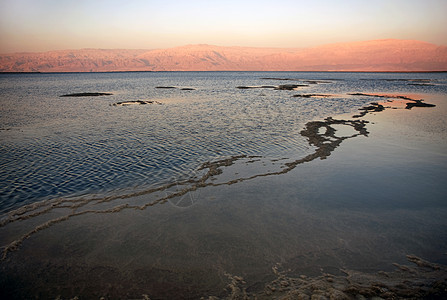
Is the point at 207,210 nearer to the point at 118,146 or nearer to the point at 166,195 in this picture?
the point at 166,195

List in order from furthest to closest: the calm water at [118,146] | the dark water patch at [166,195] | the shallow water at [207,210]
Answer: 1. the calm water at [118,146]
2. the dark water patch at [166,195]
3. the shallow water at [207,210]

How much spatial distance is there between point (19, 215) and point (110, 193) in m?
3.04

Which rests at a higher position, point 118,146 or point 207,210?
point 118,146

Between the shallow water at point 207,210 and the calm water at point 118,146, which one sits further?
the calm water at point 118,146

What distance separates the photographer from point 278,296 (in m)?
5.67

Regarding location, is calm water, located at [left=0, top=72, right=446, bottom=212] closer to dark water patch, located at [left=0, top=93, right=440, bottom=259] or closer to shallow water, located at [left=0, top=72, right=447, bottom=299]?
shallow water, located at [left=0, top=72, right=447, bottom=299]

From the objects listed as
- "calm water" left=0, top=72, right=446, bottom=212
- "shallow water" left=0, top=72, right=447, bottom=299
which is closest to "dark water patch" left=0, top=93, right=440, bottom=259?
"shallow water" left=0, top=72, right=447, bottom=299

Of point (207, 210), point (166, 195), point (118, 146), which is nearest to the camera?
point (207, 210)

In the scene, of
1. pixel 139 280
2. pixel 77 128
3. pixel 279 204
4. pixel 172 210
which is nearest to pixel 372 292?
pixel 279 204

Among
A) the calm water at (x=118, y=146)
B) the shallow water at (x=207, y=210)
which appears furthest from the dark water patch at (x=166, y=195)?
the calm water at (x=118, y=146)

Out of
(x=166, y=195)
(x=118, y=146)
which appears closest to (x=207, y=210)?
(x=166, y=195)

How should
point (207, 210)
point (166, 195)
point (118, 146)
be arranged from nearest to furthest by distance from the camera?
point (207, 210)
point (166, 195)
point (118, 146)

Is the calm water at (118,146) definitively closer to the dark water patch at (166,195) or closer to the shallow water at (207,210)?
the shallow water at (207,210)

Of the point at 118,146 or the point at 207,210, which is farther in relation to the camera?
the point at 118,146
